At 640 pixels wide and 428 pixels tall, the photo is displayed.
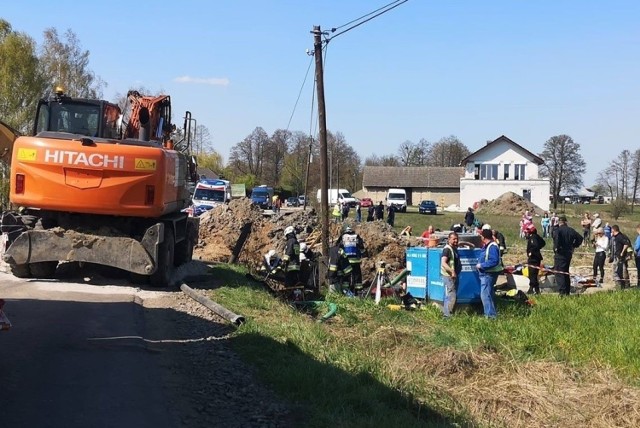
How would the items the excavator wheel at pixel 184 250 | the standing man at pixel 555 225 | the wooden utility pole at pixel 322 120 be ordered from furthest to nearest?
the wooden utility pole at pixel 322 120 → the standing man at pixel 555 225 → the excavator wheel at pixel 184 250

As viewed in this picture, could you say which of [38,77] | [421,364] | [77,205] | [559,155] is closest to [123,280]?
[77,205]

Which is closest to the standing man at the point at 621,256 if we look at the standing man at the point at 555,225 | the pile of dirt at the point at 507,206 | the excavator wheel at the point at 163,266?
the standing man at the point at 555,225

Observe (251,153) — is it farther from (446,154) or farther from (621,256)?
(621,256)

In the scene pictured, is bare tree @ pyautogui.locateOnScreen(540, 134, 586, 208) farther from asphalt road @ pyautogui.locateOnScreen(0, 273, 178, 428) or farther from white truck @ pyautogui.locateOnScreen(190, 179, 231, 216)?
asphalt road @ pyautogui.locateOnScreen(0, 273, 178, 428)

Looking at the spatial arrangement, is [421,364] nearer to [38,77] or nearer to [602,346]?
[602,346]

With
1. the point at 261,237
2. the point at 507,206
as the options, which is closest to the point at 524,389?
the point at 261,237

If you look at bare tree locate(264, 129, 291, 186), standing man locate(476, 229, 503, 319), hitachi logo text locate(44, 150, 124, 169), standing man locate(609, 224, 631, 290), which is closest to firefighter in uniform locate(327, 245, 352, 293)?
standing man locate(476, 229, 503, 319)

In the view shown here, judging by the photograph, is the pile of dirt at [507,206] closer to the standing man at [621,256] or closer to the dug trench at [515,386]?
the standing man at [621,256]

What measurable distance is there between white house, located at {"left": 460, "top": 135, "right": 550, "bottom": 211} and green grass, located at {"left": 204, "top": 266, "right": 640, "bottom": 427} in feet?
215

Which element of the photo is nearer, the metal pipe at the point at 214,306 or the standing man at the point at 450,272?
the metal pipe at the point at 214,306

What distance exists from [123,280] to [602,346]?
8.75 metres

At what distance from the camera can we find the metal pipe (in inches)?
390

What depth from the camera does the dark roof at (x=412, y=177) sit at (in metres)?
94.5

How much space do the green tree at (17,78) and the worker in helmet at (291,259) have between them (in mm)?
28312
